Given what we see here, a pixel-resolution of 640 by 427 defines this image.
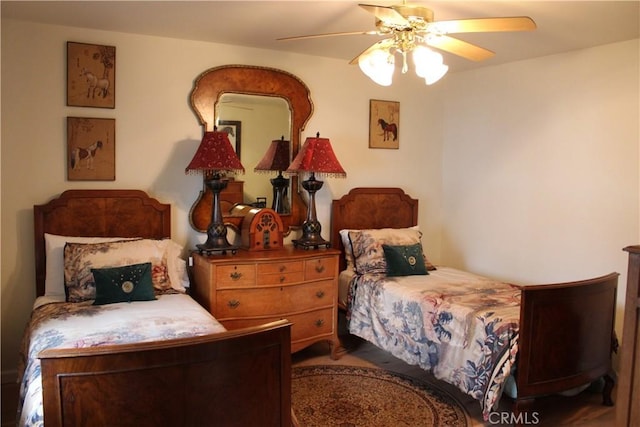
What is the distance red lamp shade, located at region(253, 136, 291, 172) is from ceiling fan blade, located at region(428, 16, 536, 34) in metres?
1.74

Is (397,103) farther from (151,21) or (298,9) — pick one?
(151,21)

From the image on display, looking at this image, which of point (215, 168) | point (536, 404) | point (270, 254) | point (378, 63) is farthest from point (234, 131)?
point (536, 404)

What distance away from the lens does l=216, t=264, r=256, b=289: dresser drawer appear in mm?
3150

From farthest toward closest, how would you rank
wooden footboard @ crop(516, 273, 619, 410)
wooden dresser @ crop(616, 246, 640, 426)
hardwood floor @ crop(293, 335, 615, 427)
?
hardwood floor @ crop(293, 335, 615, 427) → wooden footboard @ crop(516, 273, 619, 410) → wooden dresser @ crop(616, 246, 640, 426)

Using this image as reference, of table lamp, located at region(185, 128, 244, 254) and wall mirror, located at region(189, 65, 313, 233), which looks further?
wall mirror, located at region(189, 65, 313, 233)

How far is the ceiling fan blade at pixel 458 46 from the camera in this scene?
246cm

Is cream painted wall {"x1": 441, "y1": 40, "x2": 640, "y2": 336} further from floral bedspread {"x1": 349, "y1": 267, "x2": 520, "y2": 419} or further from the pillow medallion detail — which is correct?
the pillow medallion detail

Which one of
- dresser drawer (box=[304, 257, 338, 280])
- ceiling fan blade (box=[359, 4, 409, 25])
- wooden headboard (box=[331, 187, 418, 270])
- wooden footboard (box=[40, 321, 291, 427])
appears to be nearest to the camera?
wooden footboard (box=[40, 321, 291, 427])

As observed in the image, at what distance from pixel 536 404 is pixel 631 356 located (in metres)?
1.31

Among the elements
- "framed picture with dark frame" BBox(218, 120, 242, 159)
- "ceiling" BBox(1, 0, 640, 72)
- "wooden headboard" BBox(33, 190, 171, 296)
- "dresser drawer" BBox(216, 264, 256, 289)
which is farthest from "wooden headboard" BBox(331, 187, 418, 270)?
"wooden headboard" BBox(33, 190, 171, 296)

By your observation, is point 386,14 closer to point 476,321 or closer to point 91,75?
point 476,321

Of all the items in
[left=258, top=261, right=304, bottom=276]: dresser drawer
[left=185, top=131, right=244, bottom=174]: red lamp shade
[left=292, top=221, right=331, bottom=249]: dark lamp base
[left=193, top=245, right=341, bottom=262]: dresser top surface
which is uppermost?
[left=185, top=131, right=244, bottom=174]: red lamp shade

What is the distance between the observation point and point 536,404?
9.74 ft

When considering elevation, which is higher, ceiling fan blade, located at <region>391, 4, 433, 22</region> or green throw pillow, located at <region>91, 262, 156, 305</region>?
ceiling fan blade, located at <region>391, 4, 433, 22</region>
